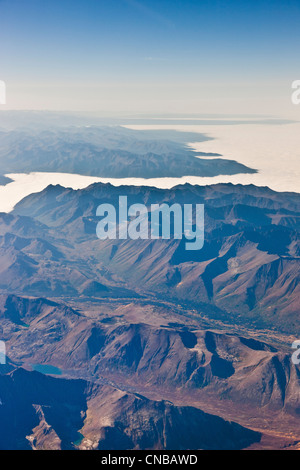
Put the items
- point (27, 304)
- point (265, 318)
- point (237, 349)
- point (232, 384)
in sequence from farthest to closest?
point (265, 318) < point (27, 304) < point (237, 349) < point (232, 384)

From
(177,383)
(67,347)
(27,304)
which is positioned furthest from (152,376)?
(27,304)

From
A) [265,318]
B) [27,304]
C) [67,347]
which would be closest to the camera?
[67,347]

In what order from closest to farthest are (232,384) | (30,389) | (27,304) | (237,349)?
(30,389), (232,384), (237,349), (27,304)

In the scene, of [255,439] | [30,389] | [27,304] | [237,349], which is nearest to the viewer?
[255,439]

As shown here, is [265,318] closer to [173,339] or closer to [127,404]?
[173,339]

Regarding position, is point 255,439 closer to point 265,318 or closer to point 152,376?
point 152,376

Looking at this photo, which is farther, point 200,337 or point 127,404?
point 200,337

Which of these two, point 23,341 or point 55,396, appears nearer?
point 55,396

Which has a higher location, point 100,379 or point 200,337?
point 200,337

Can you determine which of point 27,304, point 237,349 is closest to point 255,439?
point 237,349
